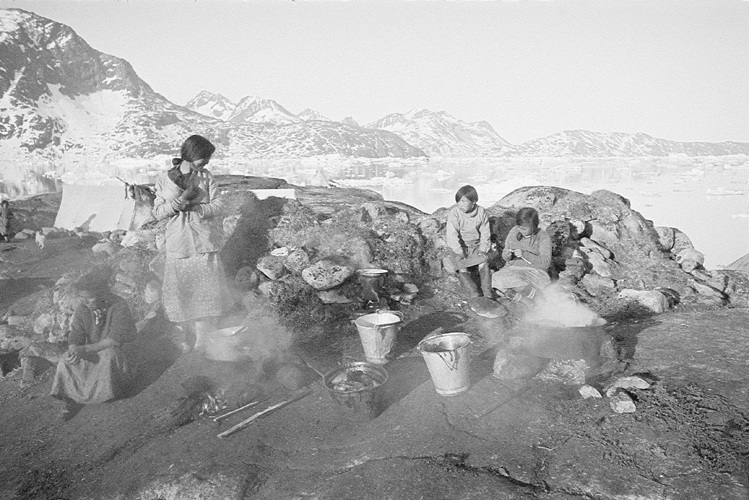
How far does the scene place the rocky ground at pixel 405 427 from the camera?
10.2 feet

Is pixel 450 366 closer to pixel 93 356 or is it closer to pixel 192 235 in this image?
pixel 192 235

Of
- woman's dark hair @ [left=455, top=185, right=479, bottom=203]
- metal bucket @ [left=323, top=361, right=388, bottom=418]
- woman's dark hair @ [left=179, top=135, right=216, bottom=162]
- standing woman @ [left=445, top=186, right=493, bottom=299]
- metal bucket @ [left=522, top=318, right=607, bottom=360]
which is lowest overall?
metal bucket @ [left=323, top=361, right=388, bottom=418]

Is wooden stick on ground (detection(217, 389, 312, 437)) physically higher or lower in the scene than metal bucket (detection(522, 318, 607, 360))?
lower

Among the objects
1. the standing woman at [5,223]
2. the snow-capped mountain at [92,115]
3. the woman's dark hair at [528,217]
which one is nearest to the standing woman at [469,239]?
the woman's dark hair at [528,217]

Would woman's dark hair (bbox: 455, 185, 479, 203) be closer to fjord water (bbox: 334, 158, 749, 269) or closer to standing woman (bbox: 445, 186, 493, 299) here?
standing woman (bbox: 445, 186, 493, 299)

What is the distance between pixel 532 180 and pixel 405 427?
3229 centimetres

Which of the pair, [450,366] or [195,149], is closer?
[450,366]

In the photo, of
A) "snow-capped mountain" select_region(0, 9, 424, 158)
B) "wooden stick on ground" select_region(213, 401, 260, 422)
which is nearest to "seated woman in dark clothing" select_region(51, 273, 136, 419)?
"wooden stick on ground" select_region(213, 401, 260, 422)

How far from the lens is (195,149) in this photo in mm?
4664

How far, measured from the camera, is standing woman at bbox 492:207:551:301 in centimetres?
666

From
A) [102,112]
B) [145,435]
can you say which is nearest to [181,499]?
[145,435]

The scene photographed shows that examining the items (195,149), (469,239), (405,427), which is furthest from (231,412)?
(469,239)

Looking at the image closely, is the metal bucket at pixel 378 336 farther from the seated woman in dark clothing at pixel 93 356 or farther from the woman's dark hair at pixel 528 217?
the woman's dark hair at pixel 528 217

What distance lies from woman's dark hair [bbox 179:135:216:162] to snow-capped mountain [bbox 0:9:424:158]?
31553 mm
